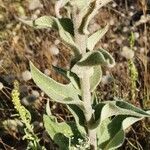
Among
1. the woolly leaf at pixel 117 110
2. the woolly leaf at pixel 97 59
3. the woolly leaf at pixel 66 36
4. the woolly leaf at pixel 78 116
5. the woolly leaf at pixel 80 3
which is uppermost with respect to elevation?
the woolly leaf at pixel 80 3

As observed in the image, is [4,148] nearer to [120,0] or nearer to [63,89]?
[63,89]

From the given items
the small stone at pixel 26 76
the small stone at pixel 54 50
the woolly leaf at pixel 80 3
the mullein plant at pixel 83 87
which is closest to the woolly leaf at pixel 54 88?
the mullein plant at pixel 83 87

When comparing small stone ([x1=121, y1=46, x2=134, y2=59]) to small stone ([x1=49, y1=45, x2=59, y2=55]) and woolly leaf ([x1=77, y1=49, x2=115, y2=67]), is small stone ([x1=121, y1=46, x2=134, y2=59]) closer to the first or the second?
small stone ([x1=49, y1=45, x2=59, y2=55])

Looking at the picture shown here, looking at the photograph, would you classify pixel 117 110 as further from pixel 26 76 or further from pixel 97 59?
pixel 26 76

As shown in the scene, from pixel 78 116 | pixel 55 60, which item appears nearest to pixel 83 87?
pixel 78 116

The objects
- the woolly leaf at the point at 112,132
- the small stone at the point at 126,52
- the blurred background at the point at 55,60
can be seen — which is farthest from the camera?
the small stone at the point at 126,52

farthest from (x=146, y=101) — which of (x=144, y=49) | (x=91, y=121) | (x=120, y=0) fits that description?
(x=120, y=0)

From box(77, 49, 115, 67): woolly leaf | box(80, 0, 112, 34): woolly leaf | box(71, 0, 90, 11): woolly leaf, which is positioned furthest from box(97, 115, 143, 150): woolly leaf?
box(71, 0, 90, 11): woolly leaf

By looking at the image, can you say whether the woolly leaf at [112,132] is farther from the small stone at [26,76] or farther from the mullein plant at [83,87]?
the small stone at [26,76]
